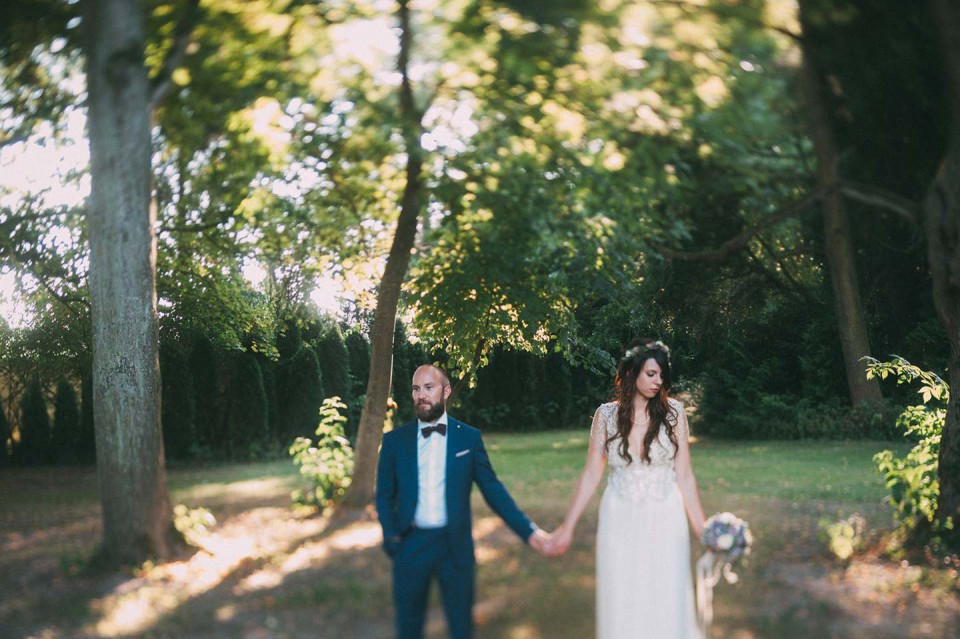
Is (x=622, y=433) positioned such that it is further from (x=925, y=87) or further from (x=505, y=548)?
(x=925, y=87)

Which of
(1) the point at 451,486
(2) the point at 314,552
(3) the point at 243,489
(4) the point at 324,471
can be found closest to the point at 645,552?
(1) the point at 451,486

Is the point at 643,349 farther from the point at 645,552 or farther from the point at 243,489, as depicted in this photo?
the point at 243,489

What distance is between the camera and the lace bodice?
18.6 ft

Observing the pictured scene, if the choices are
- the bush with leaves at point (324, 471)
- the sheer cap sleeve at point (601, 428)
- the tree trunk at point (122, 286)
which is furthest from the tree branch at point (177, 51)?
the sheer cap sleeve at point (601, 428)

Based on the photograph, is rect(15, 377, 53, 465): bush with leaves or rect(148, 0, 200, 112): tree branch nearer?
rect(148, 0, 200, 112): tree branch

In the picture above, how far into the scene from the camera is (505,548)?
32.6 feet

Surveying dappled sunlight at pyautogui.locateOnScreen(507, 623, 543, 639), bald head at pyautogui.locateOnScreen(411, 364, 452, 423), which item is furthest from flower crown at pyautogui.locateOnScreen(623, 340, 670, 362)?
dappled sunlight at pyautogui.locateOnScreen(507, 623, 543, 639)

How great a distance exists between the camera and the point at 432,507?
4.98 meters

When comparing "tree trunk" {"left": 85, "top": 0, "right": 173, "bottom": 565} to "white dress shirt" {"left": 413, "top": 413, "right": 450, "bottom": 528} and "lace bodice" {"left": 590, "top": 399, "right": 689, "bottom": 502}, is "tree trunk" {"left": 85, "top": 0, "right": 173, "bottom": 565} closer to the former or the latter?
"white dress shirt" {"left": 413, "top": 413, "right": 450, "bottom": 528}

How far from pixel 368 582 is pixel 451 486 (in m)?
3.70

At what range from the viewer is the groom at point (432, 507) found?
4.89 m

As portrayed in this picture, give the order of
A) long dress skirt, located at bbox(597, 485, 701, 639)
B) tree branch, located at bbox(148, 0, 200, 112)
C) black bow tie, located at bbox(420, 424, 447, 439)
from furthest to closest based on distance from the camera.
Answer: tree branch, located at bbox(148, 0, 200, 112), long dress skirt, located at bbox(597, 485, 701, 639), black bow tie, located at bbox(420, 424, 447, 439)

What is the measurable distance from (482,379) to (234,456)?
30.0ft

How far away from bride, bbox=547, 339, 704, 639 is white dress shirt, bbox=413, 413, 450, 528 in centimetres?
81
